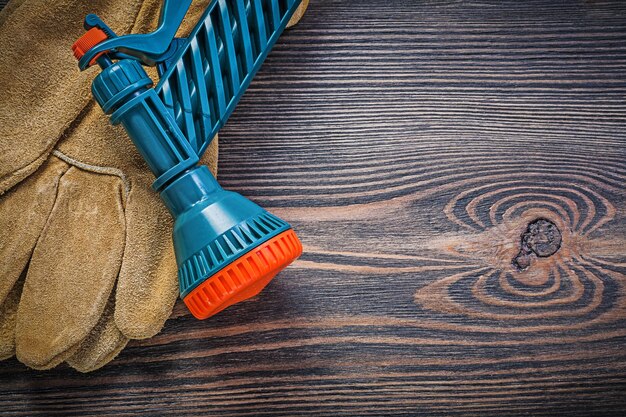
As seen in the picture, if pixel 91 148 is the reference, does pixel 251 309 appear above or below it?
below

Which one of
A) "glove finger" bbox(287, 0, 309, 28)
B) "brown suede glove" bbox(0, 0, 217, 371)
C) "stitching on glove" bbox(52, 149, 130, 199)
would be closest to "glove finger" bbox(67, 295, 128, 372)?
"brown suede glove" bbox(0, 0, 217, 371)

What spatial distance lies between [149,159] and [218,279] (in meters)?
0.14

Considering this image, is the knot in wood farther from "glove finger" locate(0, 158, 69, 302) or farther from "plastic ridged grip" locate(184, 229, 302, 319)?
"glove finger" locate(0, 158, 69, 302)

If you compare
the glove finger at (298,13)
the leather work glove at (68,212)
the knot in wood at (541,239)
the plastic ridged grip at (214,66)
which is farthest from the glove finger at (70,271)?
the knot in wood at (541,239)

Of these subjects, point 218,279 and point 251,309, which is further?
point 251,309

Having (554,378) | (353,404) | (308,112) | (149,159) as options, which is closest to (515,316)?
(554,378)

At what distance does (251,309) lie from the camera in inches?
25.8

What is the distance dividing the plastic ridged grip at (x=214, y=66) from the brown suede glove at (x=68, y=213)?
0.09 m

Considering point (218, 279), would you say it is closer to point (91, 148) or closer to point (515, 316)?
point (91, 148)

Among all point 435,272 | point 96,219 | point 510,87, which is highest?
point 96,219

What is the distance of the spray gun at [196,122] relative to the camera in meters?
0.49

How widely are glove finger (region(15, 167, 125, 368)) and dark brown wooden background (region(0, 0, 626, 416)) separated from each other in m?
0.09

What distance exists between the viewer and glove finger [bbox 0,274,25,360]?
0.59 m

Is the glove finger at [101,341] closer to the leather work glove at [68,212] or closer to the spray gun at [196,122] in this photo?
the leather work glove at [68,212]
